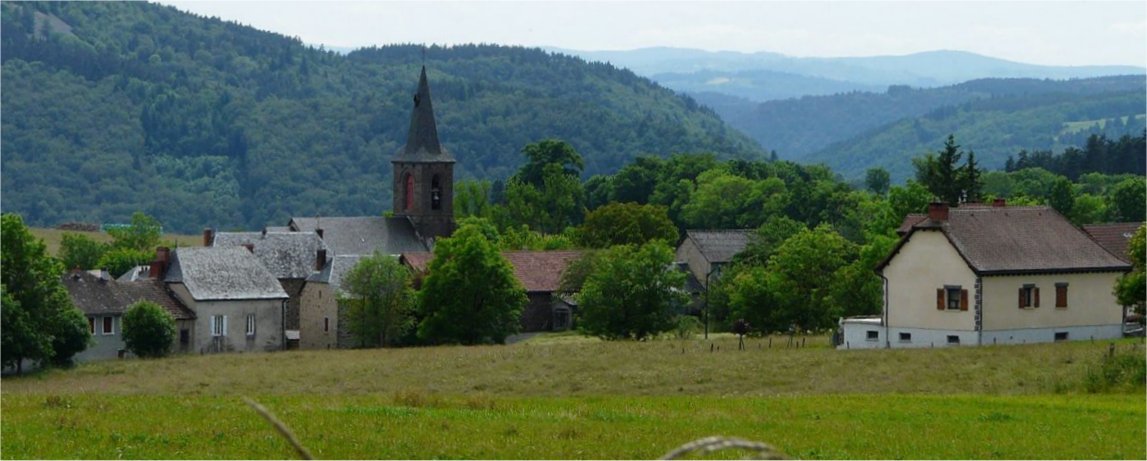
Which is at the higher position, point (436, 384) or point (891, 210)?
point (891, 210)

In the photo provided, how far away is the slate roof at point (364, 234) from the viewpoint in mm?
112150

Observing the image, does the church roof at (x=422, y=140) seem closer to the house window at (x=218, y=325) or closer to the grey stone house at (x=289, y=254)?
the grey stone house at (x=289, y=254)

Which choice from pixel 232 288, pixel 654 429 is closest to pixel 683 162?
pixel 232 288

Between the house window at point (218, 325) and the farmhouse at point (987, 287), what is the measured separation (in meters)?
35.2

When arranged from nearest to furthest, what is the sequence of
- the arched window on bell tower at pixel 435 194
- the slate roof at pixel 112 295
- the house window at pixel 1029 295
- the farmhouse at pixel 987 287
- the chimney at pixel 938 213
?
the farmhouse at pixel 987 287 → the house window at pixel 1029 295 → the chimney at pixel 938 213 → the slate roof at pixel 112 295 → the arched window on bell tower at pixel 435 194

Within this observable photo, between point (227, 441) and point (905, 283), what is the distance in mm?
36412

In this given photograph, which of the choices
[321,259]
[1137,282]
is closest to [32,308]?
[321,259]

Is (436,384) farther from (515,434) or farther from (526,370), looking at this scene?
(515,434)

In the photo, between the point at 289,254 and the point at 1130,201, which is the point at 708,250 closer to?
the point at 289,254

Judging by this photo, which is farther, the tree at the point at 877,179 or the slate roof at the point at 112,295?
the tree at the point at 877,179

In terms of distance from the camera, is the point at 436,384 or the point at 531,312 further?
the point at 531,312

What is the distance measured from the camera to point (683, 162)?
6471 inches

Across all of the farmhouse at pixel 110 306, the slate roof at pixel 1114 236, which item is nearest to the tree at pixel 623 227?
the farmhouse at pixel 110 306

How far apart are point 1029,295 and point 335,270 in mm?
45283
